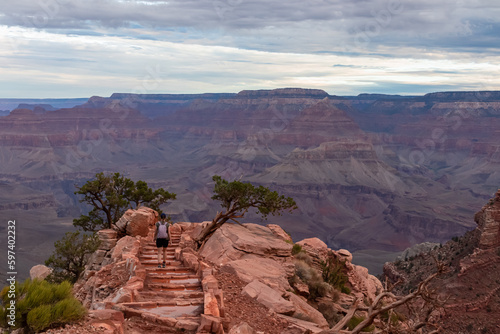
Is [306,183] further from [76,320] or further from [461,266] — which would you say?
[76,320]

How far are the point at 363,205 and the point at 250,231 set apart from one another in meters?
154

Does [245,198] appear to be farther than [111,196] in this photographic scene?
No

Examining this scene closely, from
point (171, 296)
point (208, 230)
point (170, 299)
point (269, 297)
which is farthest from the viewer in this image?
point (208, 230)

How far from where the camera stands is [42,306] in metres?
10.3

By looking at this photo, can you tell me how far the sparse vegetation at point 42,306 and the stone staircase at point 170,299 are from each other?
2.03 meters

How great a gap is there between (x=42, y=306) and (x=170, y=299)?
16.0 ft

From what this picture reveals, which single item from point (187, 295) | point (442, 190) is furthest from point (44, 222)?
point (442, 190)

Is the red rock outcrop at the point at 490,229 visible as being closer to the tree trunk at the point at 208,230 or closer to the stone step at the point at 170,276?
the tree trunk at the point at 208,230

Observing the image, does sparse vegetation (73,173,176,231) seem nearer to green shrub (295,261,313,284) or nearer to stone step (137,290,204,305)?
green shrub (295,261,313,284)

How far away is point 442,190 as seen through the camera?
193875 mm

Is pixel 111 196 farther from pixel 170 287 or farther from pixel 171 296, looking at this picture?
pixel 171 296

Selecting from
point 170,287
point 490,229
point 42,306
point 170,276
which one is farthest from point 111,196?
point 490,229

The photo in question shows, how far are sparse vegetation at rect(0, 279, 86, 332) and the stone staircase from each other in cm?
203

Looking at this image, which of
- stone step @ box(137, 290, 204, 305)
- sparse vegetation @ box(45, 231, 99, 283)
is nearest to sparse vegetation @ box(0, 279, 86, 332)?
stone step @ box(137, 290, 204, 305)
